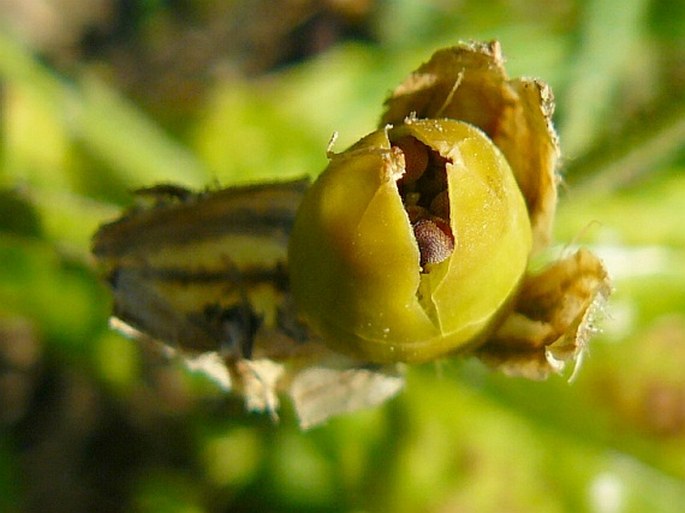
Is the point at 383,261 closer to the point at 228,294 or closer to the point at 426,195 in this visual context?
the point at 426,195

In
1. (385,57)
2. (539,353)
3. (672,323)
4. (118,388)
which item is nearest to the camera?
(539,353)

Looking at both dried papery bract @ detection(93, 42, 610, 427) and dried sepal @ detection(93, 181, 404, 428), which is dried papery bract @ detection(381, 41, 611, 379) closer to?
dried papery bract @ detection(93, 42, 610, 427)

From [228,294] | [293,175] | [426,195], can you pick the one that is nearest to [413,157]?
[426,195]

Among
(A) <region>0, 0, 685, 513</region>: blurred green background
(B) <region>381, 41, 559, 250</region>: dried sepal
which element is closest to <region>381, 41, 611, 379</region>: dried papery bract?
(B) <region>381, 41, 559, 250</region>: dried sepal

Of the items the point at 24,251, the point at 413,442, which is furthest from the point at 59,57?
the point at 413,442

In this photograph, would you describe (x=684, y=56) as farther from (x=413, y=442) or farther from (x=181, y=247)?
(x=181, y=247)

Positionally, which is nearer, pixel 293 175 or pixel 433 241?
pixel 433 241

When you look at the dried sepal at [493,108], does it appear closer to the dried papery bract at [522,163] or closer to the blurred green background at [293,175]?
the dried papery bract at [522,163]
